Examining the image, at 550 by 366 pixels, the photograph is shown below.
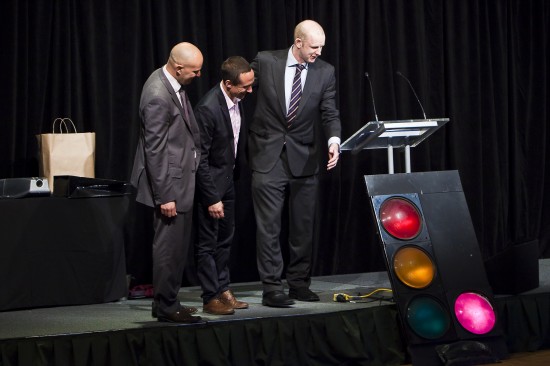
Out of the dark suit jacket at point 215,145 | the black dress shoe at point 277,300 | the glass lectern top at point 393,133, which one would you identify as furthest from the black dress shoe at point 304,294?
the glass lectern top at point 393,133

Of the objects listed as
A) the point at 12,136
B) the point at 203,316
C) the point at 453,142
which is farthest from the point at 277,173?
the point at 453,142

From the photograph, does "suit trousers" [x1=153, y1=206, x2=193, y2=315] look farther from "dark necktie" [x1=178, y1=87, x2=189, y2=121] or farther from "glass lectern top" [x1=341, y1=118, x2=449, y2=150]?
"glass lectern top" [x1=341, y1=118, x2=449, y2=150]

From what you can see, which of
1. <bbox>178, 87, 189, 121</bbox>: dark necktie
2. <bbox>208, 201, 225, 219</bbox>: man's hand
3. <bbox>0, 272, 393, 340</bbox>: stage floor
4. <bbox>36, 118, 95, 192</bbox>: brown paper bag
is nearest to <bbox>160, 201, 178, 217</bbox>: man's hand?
<bbox>208, 201, 225, 219</bbox>: man's hand

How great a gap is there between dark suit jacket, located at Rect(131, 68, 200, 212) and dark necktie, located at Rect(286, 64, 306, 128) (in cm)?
75

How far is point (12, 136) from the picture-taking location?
5.73m

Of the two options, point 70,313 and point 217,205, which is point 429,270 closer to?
point 217,205

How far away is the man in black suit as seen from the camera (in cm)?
481

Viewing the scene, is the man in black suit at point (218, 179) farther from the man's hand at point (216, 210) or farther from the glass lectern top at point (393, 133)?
the glass lectern top at point (393, 133)

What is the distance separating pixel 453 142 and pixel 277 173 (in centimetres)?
232

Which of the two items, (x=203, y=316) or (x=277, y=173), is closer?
(x=203, y=316)

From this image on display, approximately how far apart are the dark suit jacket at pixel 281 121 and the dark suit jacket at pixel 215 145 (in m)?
0.22

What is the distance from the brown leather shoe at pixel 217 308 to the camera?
15.8 feet

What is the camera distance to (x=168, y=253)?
4484 mm

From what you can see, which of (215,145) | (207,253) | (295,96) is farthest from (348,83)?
(207,253)
